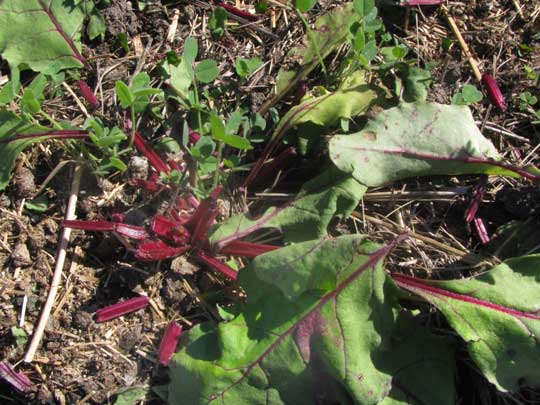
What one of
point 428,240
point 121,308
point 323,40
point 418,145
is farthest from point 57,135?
point 428,240

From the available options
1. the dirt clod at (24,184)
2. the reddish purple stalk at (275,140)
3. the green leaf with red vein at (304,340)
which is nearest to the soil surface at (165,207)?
the dirt clod at (24,184)

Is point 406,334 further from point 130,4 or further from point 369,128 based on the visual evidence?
point 130,4

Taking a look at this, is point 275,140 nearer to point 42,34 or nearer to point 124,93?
point 124,93

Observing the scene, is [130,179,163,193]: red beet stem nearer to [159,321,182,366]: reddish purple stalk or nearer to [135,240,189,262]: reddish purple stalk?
[135,240,189,262]: reddish purple stalk

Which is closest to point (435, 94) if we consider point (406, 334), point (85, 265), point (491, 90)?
point (491, 90)

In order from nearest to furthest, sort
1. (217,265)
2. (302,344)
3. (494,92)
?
(302,344) → (217,265) → (494,92)

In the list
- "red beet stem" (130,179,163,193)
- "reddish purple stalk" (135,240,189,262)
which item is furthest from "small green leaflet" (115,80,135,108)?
"reddish purple stalk" (135,240,189,262)

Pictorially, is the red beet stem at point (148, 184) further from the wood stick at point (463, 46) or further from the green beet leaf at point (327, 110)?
the wood stick at point (463, 46)
